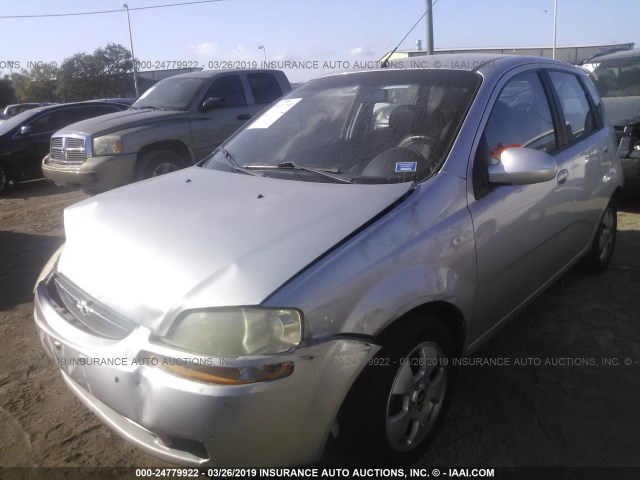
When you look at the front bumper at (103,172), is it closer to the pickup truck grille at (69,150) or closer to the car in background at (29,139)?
the pickup truck grille at (69,150)

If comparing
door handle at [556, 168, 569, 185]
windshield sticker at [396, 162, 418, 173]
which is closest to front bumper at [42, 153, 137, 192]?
windshield sticker at [396, 162, 418, 173]

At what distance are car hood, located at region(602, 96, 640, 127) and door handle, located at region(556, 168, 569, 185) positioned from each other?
376 centimetres

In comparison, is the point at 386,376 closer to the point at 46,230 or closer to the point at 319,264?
the point at 319,264

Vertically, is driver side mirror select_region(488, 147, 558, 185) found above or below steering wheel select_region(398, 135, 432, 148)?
below

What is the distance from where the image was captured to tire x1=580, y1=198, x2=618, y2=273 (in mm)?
4188

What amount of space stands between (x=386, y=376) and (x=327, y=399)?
0.29m

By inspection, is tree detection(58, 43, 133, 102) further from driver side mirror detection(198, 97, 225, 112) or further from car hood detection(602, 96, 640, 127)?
car hood detection(602, 96, 640, 127)

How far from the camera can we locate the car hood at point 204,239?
1.86 metres

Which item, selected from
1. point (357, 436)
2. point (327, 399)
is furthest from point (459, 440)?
point (327, 399)

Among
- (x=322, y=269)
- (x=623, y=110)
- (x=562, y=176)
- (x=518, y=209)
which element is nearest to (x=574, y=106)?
(x=562, y=176)

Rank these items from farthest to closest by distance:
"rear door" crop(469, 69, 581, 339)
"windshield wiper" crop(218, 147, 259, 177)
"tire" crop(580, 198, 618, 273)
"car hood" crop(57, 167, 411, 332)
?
"tire" crop(580, 198, 618, 273) < "windshield wiper" crop(218, 147, 259, 177) < "rear door" crop(469, 69, 581, 339) < "car hood" crop(57, 167, 411, 332)

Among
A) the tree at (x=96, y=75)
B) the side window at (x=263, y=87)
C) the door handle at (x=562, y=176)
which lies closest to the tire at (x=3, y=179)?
the side window at (x=263, y=87)

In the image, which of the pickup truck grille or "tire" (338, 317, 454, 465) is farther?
the pickup truck grille

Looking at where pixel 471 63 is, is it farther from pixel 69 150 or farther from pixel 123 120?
pixel 69 150
